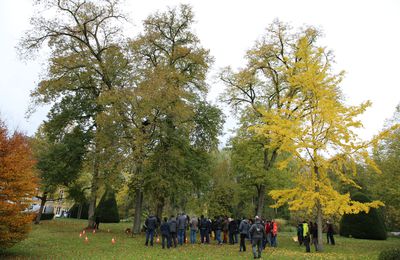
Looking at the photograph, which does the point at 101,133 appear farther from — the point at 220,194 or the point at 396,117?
the point at 396,117

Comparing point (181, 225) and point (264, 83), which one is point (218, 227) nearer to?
point (181, 225)

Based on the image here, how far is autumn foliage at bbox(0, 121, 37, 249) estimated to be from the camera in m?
13.0

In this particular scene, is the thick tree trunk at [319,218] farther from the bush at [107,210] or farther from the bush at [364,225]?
the bush at [107,210]

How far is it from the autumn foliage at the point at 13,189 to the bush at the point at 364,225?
88.1 feet

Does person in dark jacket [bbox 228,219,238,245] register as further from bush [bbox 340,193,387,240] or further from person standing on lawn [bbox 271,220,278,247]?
bush [bbox 340,193,387,240]

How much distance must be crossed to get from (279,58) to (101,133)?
1610 cm

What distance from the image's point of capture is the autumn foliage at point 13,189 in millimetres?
12992

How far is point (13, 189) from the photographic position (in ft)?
44.0

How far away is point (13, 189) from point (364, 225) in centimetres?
2785

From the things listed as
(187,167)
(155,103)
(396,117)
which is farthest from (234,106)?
(396,117)

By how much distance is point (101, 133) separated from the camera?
22547 mm

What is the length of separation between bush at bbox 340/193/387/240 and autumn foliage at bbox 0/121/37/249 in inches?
1058

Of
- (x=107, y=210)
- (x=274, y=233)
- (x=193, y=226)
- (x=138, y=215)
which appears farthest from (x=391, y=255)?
(x=107, y=210)

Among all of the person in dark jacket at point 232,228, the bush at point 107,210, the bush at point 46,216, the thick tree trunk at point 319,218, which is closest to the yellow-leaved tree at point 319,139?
the thick tree trunk at point 319,218
